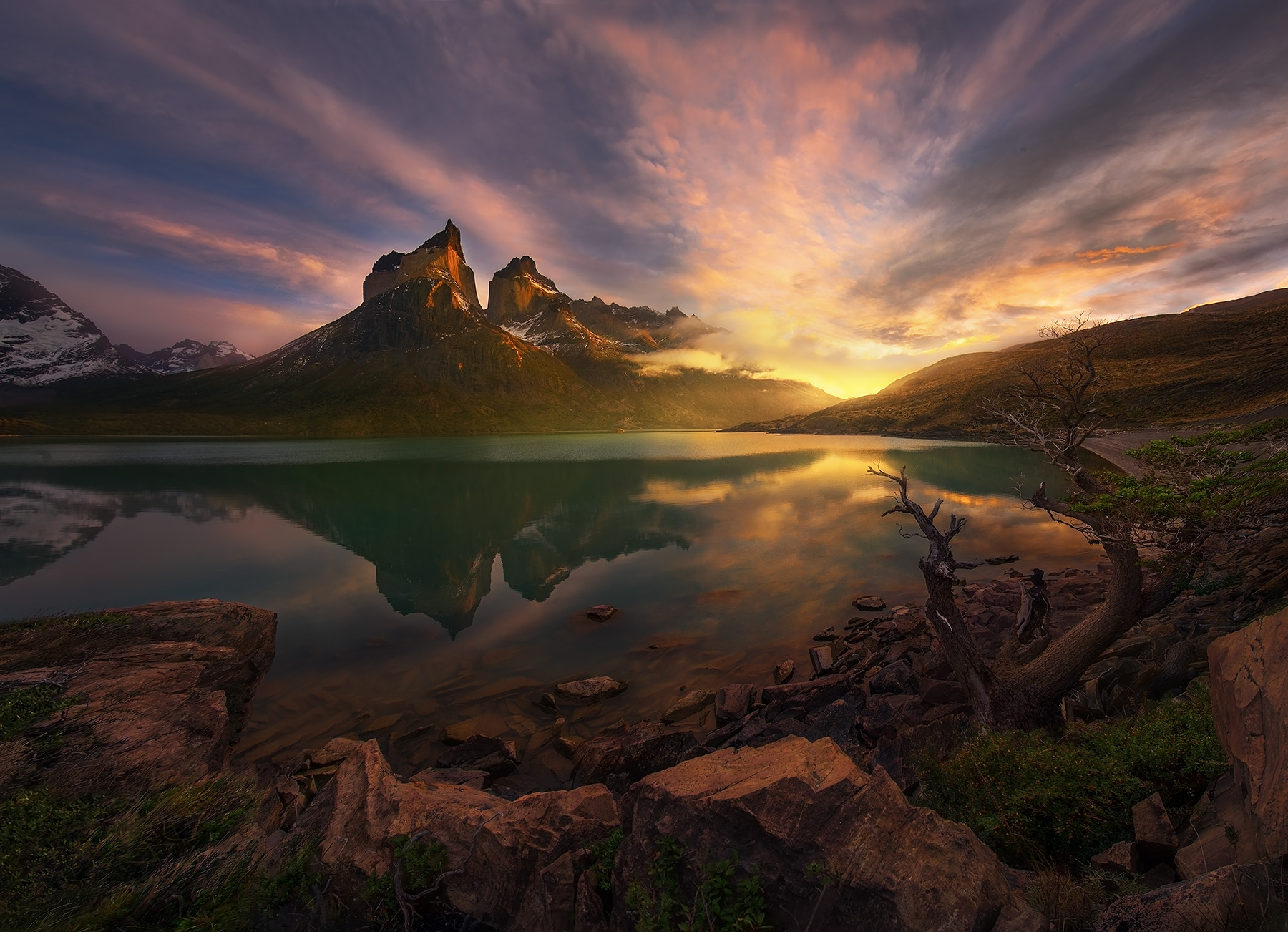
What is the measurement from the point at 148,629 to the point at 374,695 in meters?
6.21

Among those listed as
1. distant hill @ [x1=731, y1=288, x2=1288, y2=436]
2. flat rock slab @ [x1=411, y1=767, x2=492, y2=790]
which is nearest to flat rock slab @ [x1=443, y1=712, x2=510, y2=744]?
flat rock slab @ [x1=411, y1=767, x2=492, y2=790]

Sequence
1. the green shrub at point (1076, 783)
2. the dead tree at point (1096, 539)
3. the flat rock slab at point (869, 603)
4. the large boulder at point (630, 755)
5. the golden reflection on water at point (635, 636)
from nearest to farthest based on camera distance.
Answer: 1. the green shrub at point (1076, 783)
2. the dead tree at point (1096, 539)
3. the large boulder at point (630, 755)
4. the golden reflection on water at point (635, 636)
5. the flat rock slab at point (869, 603)

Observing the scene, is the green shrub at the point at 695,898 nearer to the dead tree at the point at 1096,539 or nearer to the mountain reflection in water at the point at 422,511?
the dead tree at the point at 1096,539

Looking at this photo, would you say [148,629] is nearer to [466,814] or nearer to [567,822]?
[466,814]

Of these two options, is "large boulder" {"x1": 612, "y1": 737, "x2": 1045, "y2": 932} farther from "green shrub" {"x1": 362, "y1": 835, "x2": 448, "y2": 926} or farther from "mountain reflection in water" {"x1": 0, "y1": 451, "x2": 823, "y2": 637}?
"mountain reflection in water" {"x1": 0, "y1": 451, "x2": 823, "y2": 637}

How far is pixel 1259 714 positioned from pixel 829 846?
17.8 feet

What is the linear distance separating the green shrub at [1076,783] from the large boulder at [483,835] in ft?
18.3

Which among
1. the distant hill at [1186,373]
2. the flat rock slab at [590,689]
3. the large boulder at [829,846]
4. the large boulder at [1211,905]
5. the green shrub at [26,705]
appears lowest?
the flat rock slab at [590,689]

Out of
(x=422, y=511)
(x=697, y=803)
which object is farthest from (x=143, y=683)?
(x=422, y=511)

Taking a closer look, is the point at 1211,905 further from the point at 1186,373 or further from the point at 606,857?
the point at 1186,373

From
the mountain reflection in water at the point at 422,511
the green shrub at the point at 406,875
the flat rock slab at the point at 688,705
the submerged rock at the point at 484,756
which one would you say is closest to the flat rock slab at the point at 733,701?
the flat rock slab at the point at 688,705

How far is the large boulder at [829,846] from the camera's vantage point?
4750 mm

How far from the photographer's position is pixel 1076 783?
22.6ft

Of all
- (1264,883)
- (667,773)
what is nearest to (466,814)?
(667,773)
